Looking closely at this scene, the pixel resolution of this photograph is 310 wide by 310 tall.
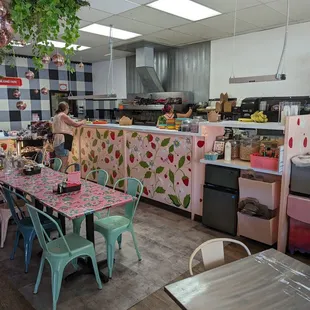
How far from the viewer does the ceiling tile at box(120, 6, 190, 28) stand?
4.52 metres

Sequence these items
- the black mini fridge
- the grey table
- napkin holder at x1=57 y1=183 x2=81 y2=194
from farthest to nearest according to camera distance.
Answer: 1. the black mini fridge
2. napkin holder at x1=57 y1=183 x2=81 y2=194
3. the grey table

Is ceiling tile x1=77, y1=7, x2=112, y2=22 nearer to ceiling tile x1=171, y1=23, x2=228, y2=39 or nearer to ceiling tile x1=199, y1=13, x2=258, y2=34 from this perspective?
ceiling tile x1=171, y1=23, x2=228, y2=39

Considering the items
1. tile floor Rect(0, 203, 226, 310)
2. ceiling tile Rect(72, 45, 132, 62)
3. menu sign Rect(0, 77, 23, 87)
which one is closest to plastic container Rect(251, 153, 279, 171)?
tile floor Rect(0, 203, 226, 310)

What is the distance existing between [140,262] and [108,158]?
2771 mm

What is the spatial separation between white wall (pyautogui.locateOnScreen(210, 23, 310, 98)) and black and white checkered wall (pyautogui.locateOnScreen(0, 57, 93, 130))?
16.0ft

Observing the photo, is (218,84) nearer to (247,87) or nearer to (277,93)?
(247,87)

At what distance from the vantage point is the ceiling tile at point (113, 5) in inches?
161

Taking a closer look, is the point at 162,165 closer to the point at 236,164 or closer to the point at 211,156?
the point at 211,156

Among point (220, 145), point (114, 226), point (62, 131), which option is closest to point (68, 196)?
→ point (114, 226)

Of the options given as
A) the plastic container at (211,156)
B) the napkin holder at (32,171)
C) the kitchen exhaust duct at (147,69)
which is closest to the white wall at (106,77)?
the kitchen exhaust duct at (147,69)

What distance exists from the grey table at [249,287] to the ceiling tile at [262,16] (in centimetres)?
396

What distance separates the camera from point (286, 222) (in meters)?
3.24

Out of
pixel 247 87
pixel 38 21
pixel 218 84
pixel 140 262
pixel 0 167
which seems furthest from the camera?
pixel 218 84

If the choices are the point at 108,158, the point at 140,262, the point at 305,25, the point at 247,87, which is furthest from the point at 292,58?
the point at 140,262
